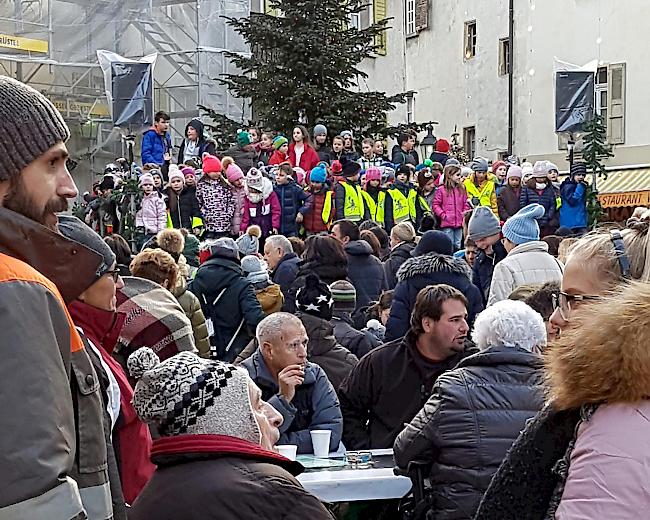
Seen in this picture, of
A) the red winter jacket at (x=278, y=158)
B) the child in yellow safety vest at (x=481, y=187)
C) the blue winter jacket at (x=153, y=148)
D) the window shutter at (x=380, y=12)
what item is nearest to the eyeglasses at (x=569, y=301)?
the child in yellow safety vest at (x=481, y=187)

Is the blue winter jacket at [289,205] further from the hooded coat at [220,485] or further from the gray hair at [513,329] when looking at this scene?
the hooded coat at [220,485]

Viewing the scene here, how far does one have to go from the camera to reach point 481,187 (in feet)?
64.5

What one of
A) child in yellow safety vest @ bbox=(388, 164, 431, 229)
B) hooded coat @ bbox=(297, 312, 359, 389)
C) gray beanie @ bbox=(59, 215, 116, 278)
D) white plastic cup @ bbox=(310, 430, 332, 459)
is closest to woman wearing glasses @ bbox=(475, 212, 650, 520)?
gray beanie @ bbox=(59, 215, 116, 278)

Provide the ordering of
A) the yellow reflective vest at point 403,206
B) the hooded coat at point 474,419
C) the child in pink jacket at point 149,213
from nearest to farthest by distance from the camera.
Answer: the hooded coat at point 474,419 → the child in pink jacket at point 149,213 → the yellow reflective vest at point 403,206

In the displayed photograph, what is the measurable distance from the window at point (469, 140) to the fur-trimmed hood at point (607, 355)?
3453cm

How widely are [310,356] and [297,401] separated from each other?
88 centimetres

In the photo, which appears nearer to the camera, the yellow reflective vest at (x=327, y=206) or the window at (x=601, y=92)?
the yellow reflective vest at (x=327, y=206)

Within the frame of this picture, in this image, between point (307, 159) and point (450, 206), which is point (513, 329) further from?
point (307, 159)

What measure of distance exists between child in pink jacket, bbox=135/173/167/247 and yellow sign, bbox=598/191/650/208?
15916mm

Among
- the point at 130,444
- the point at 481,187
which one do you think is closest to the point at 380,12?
the point at 481,187

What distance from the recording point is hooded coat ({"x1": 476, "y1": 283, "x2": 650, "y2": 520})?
7.15 feet

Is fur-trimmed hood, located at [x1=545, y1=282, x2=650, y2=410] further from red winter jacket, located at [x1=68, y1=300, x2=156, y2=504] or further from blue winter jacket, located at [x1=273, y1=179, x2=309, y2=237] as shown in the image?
blue winter jacket, located at [x1=273, y1=179, x2=309, y2=237]

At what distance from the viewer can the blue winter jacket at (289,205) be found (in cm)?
1680

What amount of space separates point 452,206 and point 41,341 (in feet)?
51.8
